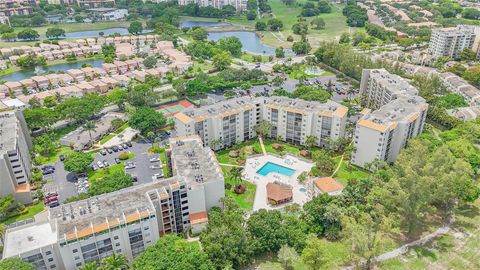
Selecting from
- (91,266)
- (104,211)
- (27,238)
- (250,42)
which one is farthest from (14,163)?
(250,42)

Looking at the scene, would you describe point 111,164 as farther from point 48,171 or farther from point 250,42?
point 250,42

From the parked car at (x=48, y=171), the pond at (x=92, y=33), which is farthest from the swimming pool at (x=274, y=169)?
the pond at (x=92, y=33)

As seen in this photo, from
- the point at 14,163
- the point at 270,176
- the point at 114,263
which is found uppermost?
the point at 14,163

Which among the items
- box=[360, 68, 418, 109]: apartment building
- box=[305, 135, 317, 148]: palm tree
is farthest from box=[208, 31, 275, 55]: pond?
box=[305, 135, 317, 148]: palm tree

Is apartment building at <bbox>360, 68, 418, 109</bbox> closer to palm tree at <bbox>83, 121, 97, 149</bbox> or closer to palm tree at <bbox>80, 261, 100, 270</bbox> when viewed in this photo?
palm tree at <bbox>83, 121, 97, 149</bbox>

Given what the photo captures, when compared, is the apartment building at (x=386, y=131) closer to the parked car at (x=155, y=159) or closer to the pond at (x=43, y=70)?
the parked car at (x=155, y=159)

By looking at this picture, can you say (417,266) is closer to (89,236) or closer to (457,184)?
(457,184)
